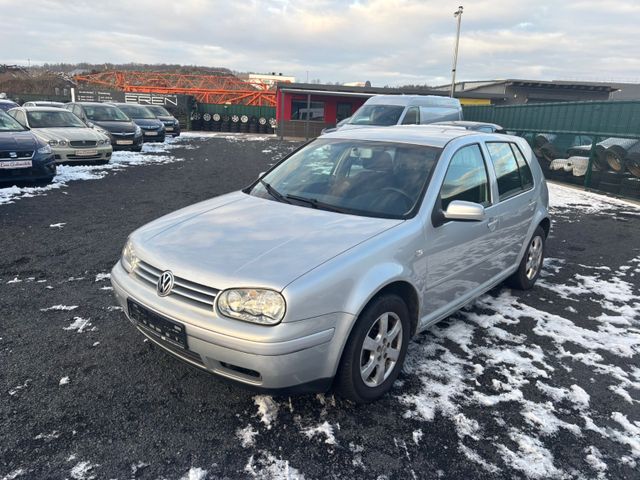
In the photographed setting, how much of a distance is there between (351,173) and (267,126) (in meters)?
30.8

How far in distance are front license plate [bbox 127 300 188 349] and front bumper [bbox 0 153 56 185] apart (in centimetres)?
747

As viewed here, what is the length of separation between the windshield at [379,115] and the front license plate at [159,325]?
35.5 feet

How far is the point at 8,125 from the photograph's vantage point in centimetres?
949

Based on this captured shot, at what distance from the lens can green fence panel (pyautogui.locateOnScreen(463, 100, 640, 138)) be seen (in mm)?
11312

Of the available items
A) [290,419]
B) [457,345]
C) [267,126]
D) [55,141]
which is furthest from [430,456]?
[267,126]

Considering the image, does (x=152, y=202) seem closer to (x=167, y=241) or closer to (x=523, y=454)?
(x=167, y=241)

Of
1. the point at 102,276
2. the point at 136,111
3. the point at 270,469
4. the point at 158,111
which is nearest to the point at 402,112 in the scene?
the point at 102,276

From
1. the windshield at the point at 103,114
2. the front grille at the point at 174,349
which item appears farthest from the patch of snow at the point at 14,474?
Result: the windshield at the point at 103,114

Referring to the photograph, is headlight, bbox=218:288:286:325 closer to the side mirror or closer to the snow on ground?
the side mirror

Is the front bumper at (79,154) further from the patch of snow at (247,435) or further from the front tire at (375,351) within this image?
the front tire at (375,351)

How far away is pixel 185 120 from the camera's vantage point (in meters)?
32.4

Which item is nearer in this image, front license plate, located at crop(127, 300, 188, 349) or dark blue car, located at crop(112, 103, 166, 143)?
front license plate, located at crop(127, 300, 188, 349)

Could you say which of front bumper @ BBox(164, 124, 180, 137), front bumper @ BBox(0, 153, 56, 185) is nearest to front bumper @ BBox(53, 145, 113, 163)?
front bumper @ BBox(0, 153, 56, 185)

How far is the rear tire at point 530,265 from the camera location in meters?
4.84
